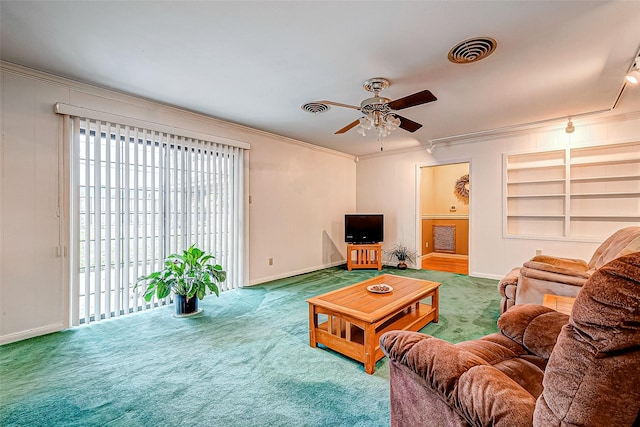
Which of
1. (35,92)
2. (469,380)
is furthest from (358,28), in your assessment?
(35,92)

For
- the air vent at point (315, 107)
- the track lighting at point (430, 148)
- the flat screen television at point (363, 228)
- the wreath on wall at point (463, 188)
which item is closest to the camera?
the air vent at point (315, 107)

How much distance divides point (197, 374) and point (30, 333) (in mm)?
1881

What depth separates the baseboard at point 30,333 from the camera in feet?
8.27

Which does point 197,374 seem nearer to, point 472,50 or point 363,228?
point 472,50

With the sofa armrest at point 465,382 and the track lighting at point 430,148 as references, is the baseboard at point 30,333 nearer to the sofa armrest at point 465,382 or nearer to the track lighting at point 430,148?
the sofa armrest at point 465,382

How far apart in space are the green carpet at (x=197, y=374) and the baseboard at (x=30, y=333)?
0.09 m

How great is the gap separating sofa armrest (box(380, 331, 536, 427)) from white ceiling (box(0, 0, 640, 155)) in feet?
6.48

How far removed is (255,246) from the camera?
14.9 feet

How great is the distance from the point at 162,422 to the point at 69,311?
206cm

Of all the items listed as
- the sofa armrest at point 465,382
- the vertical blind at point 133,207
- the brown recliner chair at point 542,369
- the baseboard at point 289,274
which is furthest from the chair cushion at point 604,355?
the baseboard at point 289,274

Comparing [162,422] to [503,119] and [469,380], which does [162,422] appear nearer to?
[469,380]

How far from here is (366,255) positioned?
566cm

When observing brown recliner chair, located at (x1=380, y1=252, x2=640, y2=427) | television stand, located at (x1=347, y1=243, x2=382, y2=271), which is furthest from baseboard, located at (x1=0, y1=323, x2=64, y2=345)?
television stand, located at (x1=347, y1=243, x2=382, y2=271)

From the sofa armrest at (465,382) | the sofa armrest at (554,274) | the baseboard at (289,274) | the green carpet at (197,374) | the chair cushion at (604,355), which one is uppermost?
the chair cushion at (604,355)
